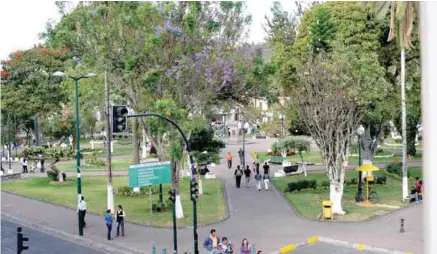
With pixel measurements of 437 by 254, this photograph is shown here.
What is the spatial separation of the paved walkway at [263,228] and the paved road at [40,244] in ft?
2.94

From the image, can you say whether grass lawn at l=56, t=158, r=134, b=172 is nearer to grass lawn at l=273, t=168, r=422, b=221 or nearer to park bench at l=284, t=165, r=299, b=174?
park bench at l=284, t=165, r=299, b=174

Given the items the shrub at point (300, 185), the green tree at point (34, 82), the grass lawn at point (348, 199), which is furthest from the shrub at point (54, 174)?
the shrub at point (300, 185)

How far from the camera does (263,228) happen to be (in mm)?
20891

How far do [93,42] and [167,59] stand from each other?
136 inches

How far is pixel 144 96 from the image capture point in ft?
76.1

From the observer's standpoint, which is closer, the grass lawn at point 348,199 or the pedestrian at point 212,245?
the pedestrian at point 212,245

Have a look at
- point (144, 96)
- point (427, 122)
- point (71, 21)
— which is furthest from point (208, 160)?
point (427, 122)

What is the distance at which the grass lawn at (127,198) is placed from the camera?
75.5 feet

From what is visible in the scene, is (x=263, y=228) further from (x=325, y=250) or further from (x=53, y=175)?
(x=53, y=175)

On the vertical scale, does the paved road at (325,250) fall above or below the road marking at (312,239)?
below

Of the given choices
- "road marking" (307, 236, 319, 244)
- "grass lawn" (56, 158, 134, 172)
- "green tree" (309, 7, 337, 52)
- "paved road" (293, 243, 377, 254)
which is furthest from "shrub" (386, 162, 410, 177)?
"grass lawn" (56, 158, 134, 172)

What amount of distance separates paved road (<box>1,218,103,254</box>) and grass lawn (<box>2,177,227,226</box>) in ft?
11.7

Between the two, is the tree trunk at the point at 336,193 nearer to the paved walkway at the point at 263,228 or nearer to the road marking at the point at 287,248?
the paved walkway at the point at 263,228

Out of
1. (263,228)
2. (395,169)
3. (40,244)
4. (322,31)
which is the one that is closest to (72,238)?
(40,244)
